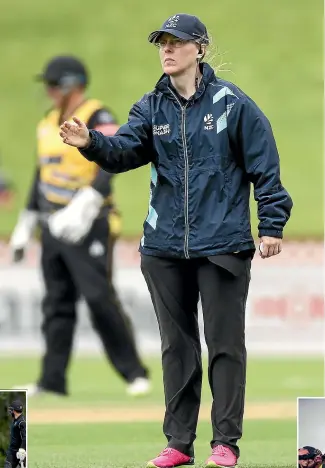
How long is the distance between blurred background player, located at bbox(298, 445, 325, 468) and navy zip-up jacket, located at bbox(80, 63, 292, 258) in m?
0.76

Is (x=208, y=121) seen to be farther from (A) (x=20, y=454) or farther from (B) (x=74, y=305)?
(B) (x=74, y=305)

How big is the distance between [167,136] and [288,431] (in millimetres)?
2695

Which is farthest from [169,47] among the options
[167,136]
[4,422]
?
[4,422]

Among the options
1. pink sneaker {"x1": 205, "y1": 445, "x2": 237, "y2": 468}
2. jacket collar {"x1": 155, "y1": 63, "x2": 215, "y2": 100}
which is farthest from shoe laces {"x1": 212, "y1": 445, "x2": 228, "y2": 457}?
jacket collar {"x1": 155, "y1": 63, "x2": 215, "y2": 100}

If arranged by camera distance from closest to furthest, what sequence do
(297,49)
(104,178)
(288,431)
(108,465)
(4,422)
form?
(4,422) < (108,465) < (288,431) < (104,178) < (297,49)

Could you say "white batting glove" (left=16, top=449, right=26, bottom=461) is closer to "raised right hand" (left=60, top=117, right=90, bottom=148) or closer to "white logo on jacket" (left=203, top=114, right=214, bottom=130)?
"raised right hand" (left=60, top=117, right=90, bottom=148)

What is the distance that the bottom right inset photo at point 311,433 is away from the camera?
4785 mm

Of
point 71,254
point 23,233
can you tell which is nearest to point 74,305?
point 71,254

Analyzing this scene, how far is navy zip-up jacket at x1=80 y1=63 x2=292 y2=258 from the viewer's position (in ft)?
16.5

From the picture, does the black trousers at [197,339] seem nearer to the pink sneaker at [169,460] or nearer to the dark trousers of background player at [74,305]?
the pink sneaker at [169,460]

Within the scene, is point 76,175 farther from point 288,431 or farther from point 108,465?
point 108,465

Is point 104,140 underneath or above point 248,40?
underneath

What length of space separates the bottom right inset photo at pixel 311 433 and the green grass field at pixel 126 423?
2.06 feet

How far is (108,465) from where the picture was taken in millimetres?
5574
